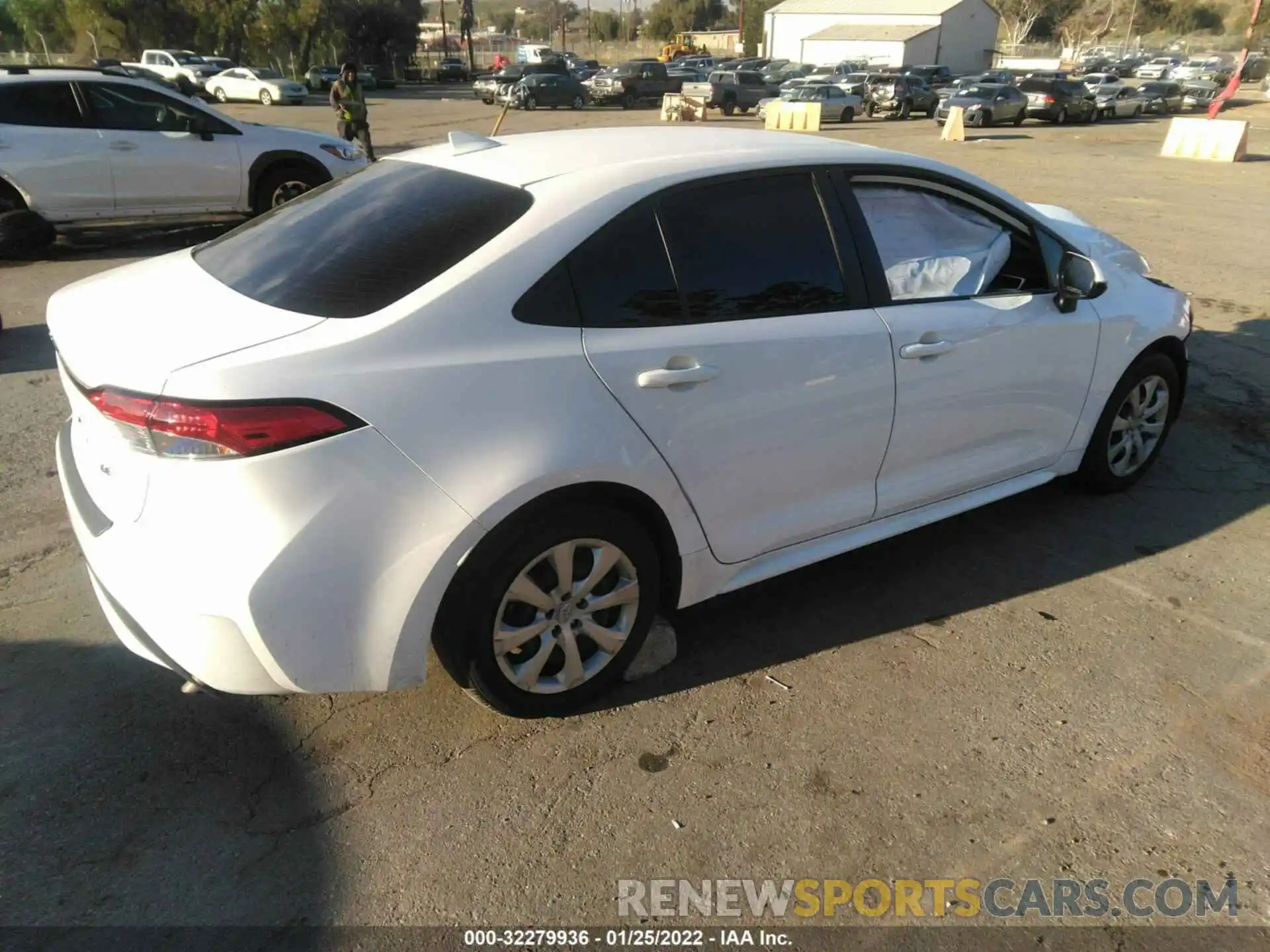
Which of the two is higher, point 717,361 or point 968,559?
point 717,361

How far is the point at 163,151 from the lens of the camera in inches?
366

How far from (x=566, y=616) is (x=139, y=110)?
8.93 metres

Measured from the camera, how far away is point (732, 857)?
252 centimetres

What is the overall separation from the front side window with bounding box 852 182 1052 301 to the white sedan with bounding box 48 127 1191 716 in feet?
0.04

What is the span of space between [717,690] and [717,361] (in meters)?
1.12

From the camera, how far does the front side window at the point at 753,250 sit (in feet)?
9.77

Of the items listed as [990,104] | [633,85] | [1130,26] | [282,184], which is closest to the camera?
[282,184]

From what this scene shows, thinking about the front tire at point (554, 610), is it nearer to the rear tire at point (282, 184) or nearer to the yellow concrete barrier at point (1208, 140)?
the rear tire at point (282, 184)

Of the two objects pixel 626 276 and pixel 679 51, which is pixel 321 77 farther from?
pixel 626 276

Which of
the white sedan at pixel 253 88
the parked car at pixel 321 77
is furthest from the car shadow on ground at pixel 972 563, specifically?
the parked car at pixel 321 77

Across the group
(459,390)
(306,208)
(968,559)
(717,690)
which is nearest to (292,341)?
(459,390)

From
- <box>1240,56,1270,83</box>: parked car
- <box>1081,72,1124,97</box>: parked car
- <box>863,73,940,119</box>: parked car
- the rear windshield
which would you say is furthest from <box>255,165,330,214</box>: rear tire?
<box>1240,56,1270,83</box>: parked car

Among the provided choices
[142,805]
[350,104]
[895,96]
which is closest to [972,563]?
[142,805]

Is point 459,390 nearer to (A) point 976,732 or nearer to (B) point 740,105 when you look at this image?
(A) point 976,732
